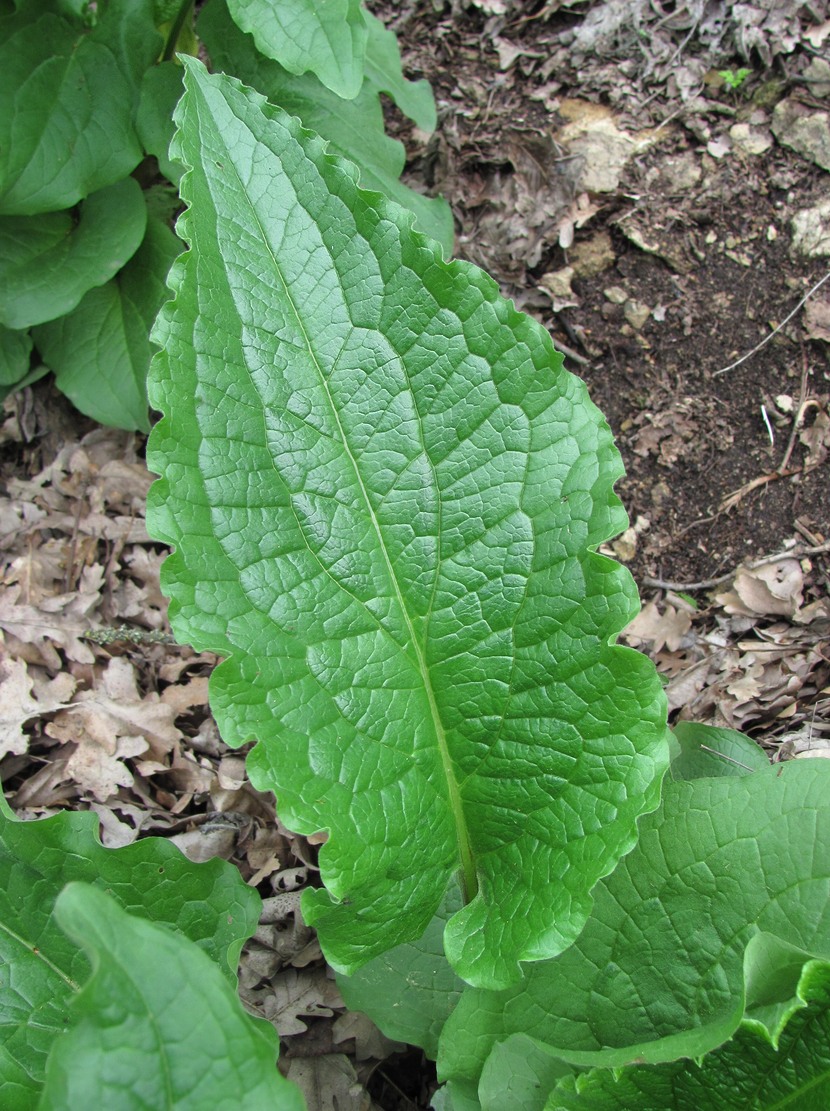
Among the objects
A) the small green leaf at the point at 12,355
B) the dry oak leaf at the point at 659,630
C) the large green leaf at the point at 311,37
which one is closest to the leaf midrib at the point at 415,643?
the large green leaf at the point at 311,37

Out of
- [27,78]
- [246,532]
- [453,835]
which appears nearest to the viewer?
[246,532]

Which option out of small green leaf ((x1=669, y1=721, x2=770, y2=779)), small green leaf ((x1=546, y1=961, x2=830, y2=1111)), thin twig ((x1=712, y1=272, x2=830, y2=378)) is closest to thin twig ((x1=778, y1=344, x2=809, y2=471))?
thin twig ((x1=712, y1=272, x2=830, y2=378))

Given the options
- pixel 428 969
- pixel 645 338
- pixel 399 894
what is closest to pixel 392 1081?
pixel 428 969

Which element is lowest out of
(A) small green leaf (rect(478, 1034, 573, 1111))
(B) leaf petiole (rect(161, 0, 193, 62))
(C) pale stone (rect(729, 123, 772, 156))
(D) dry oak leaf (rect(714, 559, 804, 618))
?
(A) small green leaf (rect(478, 1034, 573, 1111))

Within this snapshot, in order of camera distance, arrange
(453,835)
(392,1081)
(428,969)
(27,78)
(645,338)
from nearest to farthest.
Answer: (453,835)
(428,969)
(392,1081)
(27,78)
(645,338)

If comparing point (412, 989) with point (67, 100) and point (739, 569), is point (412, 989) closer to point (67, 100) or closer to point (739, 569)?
point (739, 569)

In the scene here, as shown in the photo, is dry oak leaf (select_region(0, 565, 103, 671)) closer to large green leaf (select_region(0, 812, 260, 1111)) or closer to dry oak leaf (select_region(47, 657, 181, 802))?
dry oak leaf (select_region(47, 657, 181, 802))

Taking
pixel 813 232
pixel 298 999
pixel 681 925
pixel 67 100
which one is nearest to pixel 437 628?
pixel 681 925

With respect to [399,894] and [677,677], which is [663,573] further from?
[399,894]

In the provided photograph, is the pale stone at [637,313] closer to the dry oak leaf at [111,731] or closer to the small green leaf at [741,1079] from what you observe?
the dry oak leaf at [111,731]
